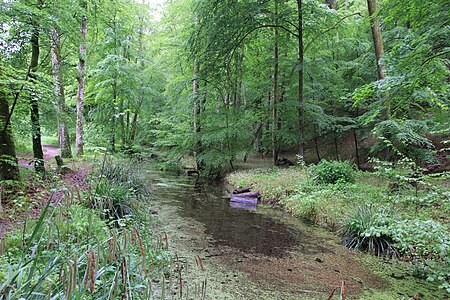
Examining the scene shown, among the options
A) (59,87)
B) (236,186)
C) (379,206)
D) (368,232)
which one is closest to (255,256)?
(368,232)

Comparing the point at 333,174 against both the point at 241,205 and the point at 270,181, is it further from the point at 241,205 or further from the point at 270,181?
the point at 241,205

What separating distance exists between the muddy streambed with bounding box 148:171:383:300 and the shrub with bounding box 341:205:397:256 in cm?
30

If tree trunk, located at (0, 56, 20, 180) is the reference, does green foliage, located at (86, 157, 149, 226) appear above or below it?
below

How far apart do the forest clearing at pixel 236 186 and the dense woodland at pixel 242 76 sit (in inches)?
2.9

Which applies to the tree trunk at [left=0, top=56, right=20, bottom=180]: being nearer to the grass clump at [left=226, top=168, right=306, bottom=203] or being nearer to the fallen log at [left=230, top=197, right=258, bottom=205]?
the fallen log at [left=230, top=197, right=258, bottom=205]

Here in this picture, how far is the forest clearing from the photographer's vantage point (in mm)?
2855

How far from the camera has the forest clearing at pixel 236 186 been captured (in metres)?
2.86

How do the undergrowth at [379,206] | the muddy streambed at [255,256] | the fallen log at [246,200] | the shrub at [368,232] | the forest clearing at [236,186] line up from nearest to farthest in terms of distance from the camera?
the forest clearing at [236,186]
the muddy streambed at [255,256]
the undergrowth at [379,206]
the shrub at [368,232]
the fallen log at [246,200]

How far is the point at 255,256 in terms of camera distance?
4.44 metres

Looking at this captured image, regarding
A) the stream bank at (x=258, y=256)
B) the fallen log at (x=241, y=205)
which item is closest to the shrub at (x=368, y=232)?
the stream bank at (x=258, y=256)

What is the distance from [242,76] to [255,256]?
9.27 meters

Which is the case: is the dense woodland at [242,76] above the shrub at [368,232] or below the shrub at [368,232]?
above

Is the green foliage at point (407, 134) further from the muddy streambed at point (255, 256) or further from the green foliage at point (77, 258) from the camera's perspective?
the green foliage at point (77, 258)

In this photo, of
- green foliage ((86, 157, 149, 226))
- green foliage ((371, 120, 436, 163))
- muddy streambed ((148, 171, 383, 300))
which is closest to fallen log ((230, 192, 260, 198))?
muddy streambed ((148, 171, 383, 300))
